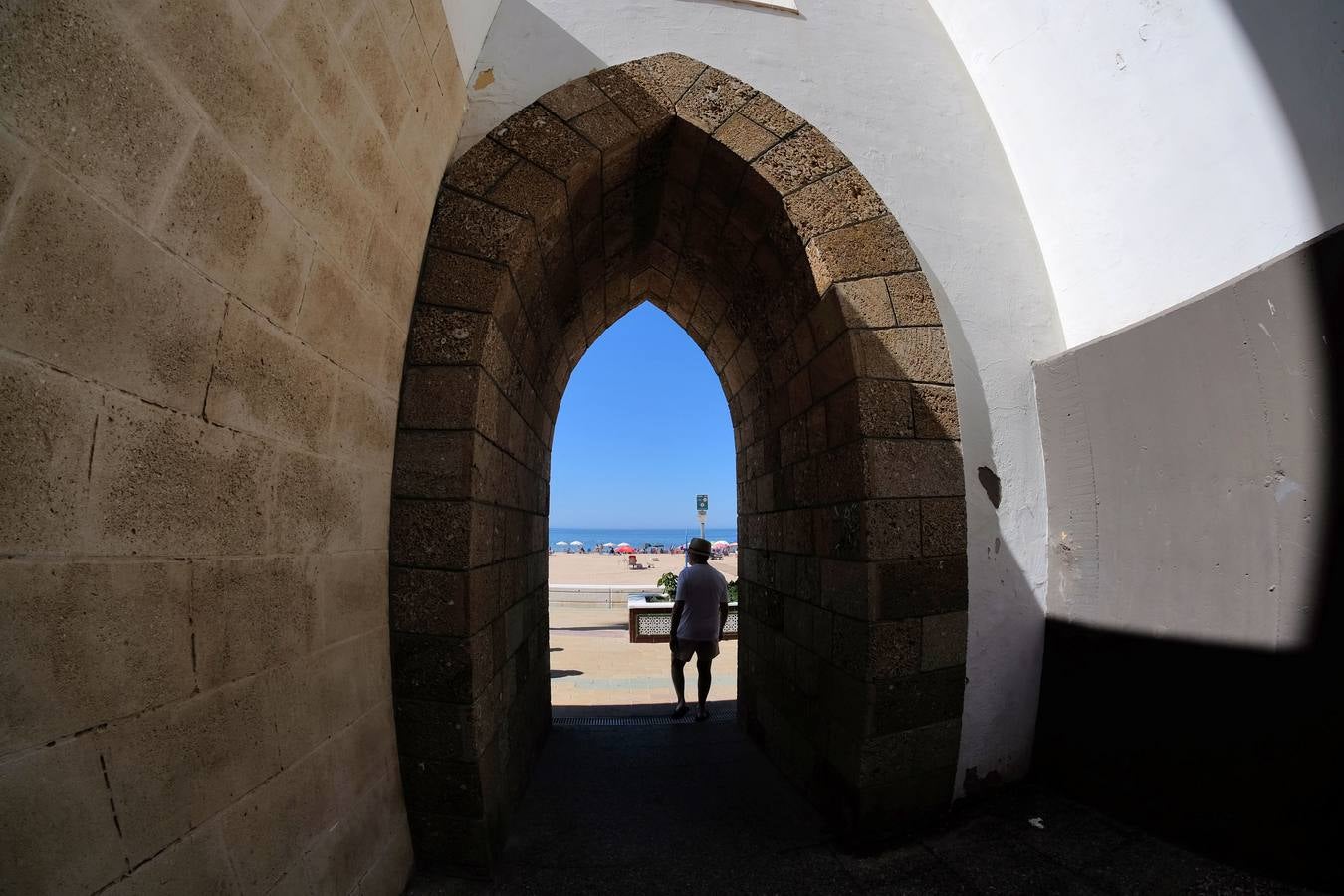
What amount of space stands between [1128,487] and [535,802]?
3.29 meters

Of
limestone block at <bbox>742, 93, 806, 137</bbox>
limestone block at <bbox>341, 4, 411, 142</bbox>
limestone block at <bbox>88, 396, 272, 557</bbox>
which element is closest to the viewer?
limestone block at <bbox>88, 396, 272, 557</bbox>

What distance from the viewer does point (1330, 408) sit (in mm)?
1937

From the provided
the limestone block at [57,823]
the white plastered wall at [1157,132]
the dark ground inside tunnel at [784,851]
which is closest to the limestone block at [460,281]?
the limestone block at [57,823]

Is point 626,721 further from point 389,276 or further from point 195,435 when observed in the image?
point 195,435

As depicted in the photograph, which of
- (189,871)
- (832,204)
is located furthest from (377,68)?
(189,871)

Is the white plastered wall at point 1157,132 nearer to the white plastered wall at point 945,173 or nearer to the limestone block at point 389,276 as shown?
the white plastered wall at point 945,173

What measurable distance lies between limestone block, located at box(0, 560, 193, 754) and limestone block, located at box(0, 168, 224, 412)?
1.20ft

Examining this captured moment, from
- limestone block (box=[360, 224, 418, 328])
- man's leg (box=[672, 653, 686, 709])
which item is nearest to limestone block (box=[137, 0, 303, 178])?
limestone block (box=[360, 224, 418, 328])

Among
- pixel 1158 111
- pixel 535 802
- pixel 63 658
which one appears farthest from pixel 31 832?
pixel 1158 111

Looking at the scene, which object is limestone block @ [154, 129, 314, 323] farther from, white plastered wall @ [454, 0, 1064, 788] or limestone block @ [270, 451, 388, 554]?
white plastered wall @ [454, 0, 1064, 788]

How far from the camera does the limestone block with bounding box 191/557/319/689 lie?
4.64 ft

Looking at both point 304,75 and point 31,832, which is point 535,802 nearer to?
point 31,832

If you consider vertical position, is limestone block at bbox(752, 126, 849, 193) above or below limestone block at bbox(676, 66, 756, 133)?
below

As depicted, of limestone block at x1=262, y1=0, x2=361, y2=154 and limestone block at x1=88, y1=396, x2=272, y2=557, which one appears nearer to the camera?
limestone block at x1=88, y1=396, x2=272, y2=557
